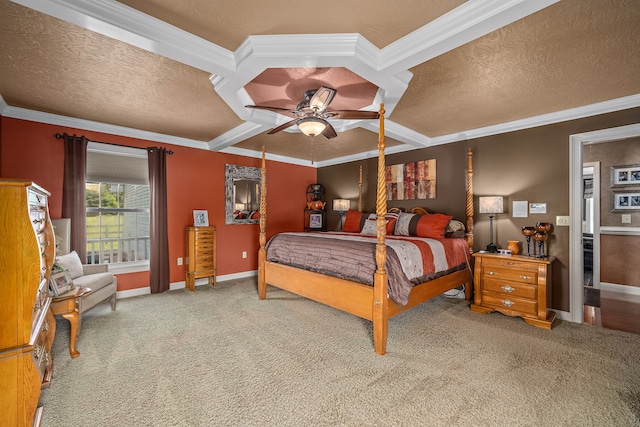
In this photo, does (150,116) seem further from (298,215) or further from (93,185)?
(298,215)

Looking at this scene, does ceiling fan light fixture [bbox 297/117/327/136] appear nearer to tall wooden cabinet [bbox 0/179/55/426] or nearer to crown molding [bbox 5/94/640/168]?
crown molding [bbox 5/94/640/168]

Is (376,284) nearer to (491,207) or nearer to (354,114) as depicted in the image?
(354,114)

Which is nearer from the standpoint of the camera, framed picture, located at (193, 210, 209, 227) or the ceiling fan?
the ceiling fan

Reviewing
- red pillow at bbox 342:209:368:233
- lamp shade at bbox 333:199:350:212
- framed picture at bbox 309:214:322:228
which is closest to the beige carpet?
red pillow at bbox 342:209:368:233

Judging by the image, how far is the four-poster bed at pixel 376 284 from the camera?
8.11 feet

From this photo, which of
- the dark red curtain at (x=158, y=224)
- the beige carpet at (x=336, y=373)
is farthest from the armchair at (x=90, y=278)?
the dark red curtain at (x=158, y=224)

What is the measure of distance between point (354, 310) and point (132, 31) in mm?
2795

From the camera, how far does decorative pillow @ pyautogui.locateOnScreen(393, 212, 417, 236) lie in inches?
163

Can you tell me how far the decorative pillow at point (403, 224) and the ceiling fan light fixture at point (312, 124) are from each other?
84.4 inches

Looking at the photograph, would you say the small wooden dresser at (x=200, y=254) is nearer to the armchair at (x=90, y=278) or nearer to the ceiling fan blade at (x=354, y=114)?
the armchair at (x=90, y=278)

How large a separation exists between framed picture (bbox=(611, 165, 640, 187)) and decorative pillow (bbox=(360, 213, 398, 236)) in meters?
3.49

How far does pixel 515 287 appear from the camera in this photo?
3131 millimetres

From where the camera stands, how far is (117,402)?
178cm

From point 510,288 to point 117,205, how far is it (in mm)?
5463
